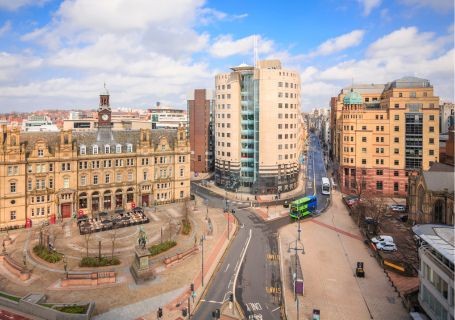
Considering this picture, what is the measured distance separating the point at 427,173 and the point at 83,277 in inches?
2586

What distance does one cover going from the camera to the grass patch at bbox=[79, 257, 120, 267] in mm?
53500

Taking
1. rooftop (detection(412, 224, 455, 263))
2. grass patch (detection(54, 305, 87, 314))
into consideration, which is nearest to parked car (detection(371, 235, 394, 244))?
rooftop (detection(412, 224, 455, 263))

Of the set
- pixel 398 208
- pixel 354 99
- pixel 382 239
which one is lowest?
pixel 382 239

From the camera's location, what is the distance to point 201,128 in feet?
459

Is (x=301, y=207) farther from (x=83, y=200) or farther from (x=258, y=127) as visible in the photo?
(x=83, y=200)

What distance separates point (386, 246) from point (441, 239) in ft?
83.8

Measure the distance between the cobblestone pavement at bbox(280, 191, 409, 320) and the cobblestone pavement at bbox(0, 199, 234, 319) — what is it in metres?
14.5

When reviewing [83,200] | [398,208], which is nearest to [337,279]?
[398,208]

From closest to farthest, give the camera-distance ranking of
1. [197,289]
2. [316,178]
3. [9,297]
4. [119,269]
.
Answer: [9,297] < [197,289] < [119,269] < [316,178]

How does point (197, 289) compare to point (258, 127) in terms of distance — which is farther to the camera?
point (258, 127)

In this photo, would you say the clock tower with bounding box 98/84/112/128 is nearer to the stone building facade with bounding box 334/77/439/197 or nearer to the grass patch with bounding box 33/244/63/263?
the grass patch with bounding box 33/244/63/263

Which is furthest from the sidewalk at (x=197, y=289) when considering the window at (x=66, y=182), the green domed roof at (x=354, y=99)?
the green domed roof at (x=354, y=99)

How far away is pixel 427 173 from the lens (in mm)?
70812

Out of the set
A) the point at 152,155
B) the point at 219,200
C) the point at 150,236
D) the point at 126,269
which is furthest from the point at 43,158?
the point at 219,200
